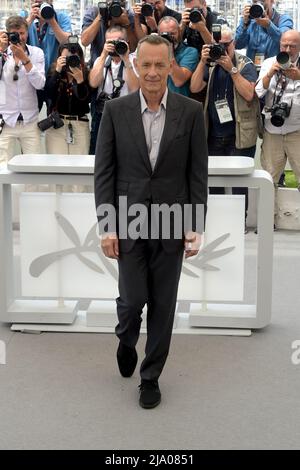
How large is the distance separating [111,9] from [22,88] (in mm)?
1014

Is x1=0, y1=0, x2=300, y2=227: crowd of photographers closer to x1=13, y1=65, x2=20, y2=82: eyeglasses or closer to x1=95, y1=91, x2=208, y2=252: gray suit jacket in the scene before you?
x1=13, y1=65, x2=20, y2=82: eyeglasses

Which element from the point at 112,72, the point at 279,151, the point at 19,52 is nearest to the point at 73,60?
the point at 112,72

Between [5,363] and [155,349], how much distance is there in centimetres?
99

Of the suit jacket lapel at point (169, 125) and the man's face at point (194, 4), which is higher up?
the man's face at point (194, 4)

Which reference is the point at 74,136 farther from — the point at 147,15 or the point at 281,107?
the point at 281,107

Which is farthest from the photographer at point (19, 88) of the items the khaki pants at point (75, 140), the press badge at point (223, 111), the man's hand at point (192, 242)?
the man's hand at point (192, 242)

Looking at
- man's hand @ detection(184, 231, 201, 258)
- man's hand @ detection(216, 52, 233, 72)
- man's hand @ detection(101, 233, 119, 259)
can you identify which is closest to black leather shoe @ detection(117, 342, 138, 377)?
man's hand @ detection(101, 233, 119, 259)

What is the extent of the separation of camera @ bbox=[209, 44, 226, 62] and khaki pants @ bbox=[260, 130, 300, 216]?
0.89 meters

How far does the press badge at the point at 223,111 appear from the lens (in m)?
6.88

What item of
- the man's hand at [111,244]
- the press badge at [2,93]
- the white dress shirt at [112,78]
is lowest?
the man's hand at [111,244]

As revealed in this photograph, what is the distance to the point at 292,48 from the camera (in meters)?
6.68

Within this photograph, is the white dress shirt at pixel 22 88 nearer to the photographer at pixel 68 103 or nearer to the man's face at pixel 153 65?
the photographer at pixel 68 103

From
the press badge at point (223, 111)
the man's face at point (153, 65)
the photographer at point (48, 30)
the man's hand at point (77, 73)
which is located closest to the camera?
the man's face at point (153, 65)
